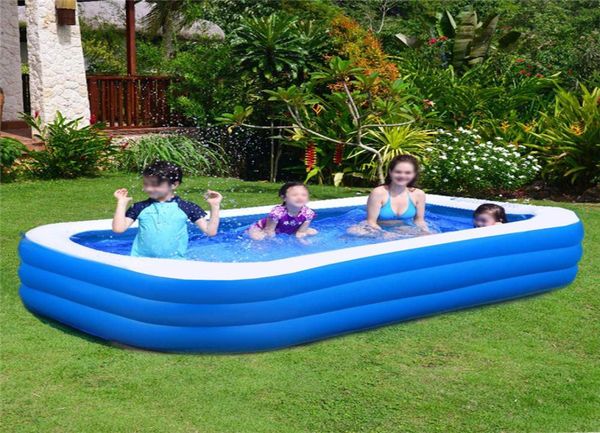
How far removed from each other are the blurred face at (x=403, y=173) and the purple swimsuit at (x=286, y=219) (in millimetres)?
720

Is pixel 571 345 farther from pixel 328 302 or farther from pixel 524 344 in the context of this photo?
pixel 328 302

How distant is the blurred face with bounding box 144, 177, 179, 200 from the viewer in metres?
5.44

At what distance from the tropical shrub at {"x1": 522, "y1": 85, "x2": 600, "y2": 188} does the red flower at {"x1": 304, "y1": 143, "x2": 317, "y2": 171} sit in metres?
2.83

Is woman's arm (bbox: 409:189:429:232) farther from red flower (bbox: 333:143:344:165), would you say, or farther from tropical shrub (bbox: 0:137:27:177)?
tropical shrub (bbox: 0:137:27:177)

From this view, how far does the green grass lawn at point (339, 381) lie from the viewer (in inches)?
146

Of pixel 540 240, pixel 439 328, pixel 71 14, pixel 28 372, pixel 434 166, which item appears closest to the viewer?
pixel 28 372

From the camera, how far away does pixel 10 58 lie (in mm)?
15359

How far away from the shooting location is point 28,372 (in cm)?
427

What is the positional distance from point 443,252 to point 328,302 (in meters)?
1.01

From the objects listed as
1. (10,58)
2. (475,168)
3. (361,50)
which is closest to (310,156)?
(361,50)

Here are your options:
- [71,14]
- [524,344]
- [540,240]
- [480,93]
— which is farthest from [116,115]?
[524,344]

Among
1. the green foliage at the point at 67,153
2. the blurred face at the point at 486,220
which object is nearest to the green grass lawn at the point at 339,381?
the blurred face at the point at 486,220

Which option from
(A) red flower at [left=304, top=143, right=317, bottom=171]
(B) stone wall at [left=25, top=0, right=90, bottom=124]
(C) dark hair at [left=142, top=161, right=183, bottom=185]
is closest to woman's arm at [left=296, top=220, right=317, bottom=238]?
(C) dark hair at [left=142, top=161, right=183, bottom=185]

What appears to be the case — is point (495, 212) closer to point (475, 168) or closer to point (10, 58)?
point (475, 168)
